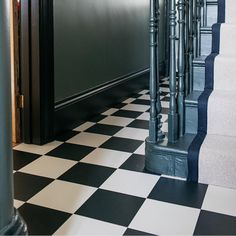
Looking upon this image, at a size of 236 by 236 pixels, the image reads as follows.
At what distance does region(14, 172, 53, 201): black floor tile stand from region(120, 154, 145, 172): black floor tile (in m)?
0.45

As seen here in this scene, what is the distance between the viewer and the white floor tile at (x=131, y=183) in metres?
2.01

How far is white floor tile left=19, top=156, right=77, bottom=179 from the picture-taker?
2.24 meters

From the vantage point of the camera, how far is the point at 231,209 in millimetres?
1827

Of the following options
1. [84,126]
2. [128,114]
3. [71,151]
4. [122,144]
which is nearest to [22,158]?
[71,151]

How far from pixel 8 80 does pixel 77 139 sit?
1.62 meters

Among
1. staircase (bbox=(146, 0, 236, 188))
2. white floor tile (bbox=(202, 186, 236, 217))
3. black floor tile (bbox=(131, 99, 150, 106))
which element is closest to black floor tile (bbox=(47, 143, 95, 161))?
staircase (bbox=(146, 0, 236, 188))

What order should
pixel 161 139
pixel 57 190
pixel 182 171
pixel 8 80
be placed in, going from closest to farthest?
pixel 8 80, pixel 57 190, pixel 182 171, pixel 161 139

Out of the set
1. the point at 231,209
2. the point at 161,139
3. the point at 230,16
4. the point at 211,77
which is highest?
the point at 230,16

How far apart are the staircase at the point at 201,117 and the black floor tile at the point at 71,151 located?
18.3 inches

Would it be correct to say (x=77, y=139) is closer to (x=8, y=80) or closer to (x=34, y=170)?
(x=34, y=170)

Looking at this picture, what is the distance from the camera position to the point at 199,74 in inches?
99.6

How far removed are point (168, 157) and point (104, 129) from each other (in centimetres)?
97

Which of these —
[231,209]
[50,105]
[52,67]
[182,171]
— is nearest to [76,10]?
[52,67]

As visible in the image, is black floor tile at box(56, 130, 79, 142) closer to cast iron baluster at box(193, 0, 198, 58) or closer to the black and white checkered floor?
the black and white checkered floor
